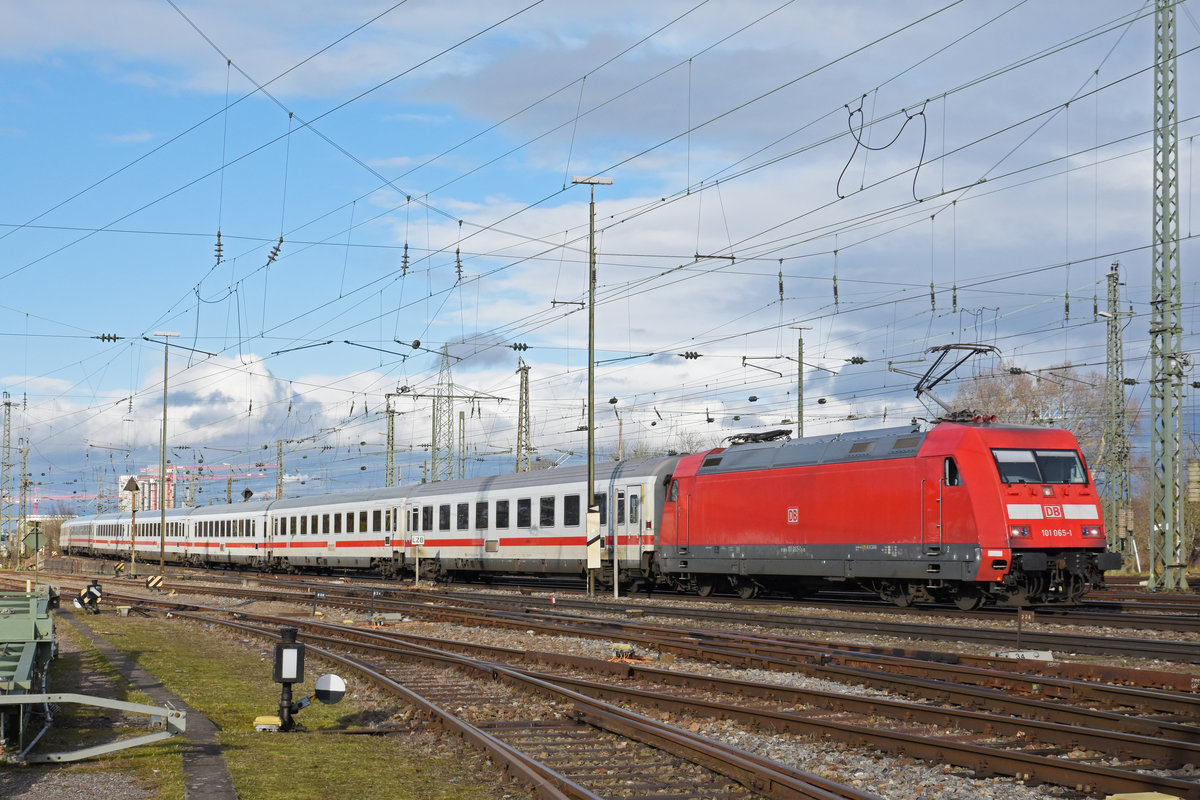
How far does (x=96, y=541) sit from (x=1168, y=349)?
8540 centimetres

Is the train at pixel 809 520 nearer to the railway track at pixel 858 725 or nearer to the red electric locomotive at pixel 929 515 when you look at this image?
the red electric locomotive at pixel 929 515

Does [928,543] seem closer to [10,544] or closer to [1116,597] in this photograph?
[1116,597]

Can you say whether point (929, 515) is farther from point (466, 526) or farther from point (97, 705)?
point (466, 526)

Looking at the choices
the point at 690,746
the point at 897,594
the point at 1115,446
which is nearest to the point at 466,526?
the point at 897,594

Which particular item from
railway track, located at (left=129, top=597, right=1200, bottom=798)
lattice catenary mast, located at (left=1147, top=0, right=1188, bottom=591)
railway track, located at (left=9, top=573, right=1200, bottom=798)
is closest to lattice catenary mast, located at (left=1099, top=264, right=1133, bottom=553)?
lattice catenary mast, located at (left=1147, top=0, right=1188, bottom=591)

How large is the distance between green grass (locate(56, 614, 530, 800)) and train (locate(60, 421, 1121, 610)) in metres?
12.3

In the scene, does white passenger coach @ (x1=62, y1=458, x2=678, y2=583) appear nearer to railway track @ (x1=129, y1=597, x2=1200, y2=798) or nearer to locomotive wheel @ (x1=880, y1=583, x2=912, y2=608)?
locomotive wheel @ (x1=880, y1=583, x2=912, y2=608)

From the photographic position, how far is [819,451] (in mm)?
26641

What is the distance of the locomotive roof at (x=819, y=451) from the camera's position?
2464 centimetres

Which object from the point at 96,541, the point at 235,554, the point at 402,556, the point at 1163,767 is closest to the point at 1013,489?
the point at 1163,767

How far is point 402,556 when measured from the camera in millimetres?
45312

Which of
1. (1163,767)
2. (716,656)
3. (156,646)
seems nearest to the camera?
(1163,767)

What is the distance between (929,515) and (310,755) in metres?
15.7

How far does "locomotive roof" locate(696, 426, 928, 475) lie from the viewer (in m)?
24.6
